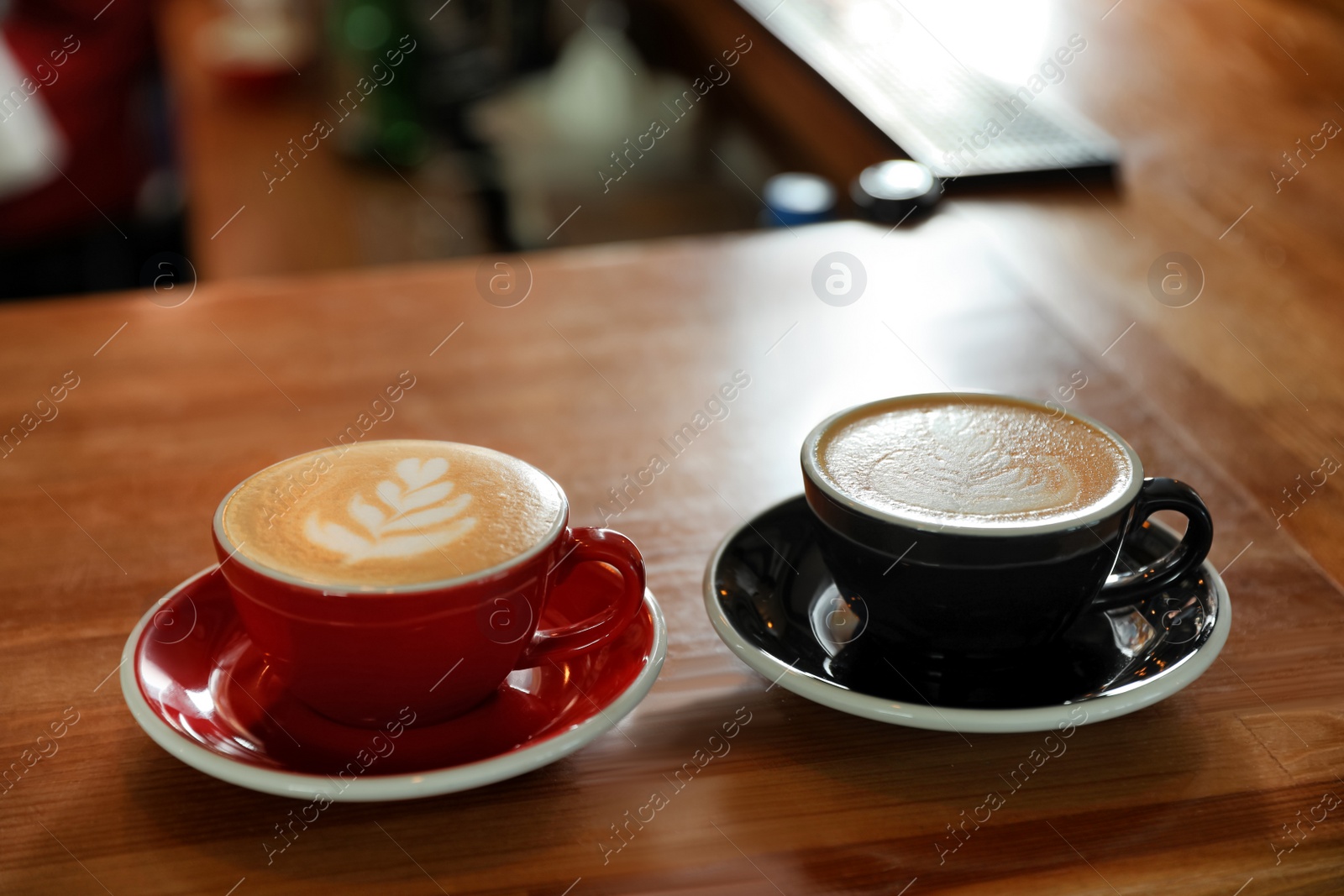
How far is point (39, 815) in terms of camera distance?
499mm

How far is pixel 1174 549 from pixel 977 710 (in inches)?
5.7

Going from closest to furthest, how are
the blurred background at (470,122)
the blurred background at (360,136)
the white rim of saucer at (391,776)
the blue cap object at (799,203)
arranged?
the white rim of saucer at (391,776) < the blue cap object at (799,203) < the blurred background at (470,122) < the blurred background at (360,136)

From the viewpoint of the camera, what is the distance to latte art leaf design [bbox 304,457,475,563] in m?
0.49

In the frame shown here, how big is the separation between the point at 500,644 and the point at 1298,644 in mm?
409

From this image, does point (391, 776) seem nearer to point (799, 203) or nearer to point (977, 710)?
point (977, 710)

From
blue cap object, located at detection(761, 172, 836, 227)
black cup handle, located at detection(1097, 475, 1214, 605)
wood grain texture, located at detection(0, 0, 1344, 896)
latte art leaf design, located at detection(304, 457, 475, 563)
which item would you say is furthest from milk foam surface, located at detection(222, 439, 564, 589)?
blue cap object, located at detection(761, 172, 836, 227)

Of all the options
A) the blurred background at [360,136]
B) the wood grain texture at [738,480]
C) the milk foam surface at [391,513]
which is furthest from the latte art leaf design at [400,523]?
the blurred background at [360,136]

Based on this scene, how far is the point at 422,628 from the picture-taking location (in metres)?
0.47

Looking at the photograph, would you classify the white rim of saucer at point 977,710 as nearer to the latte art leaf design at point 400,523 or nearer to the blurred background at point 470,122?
the latte art leaf design at point 400,523

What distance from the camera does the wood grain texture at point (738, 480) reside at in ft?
1.57

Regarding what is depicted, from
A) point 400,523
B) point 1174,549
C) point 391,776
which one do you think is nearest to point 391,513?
point 400,523

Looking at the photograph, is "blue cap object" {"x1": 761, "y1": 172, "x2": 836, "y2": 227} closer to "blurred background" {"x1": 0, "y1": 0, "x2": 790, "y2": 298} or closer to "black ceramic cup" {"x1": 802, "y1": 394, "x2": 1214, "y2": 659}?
"blurred background" {"x1": 0, "y1": 0, "x2": 790, "y2": 298}

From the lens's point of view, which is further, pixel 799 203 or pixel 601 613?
pixel 799 203

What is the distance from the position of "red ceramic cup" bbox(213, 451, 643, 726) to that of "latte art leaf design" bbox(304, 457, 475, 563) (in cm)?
3
